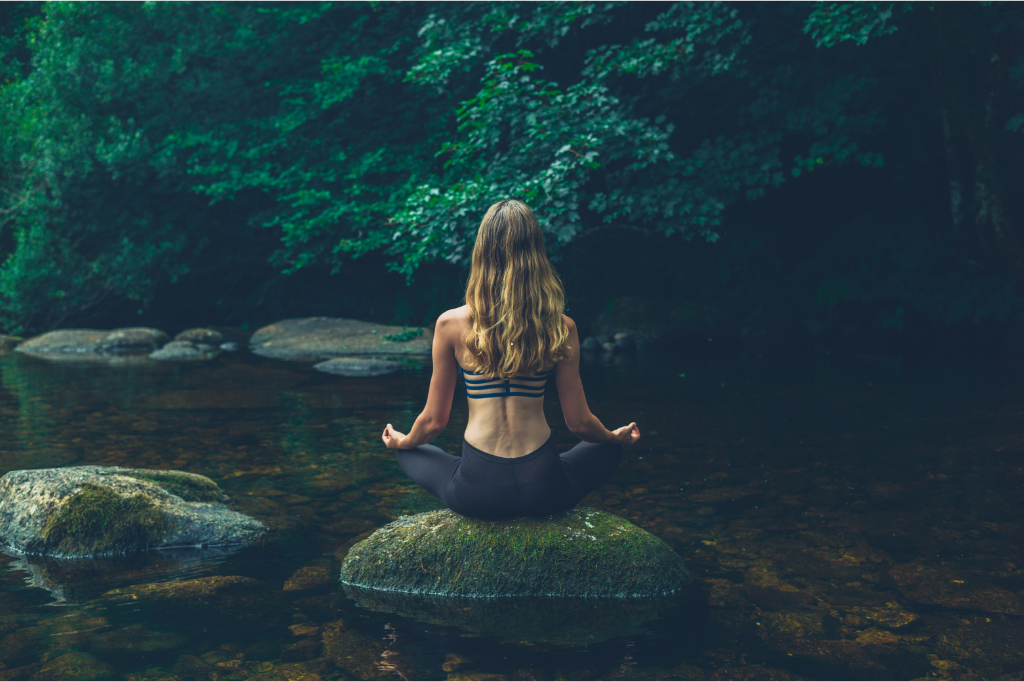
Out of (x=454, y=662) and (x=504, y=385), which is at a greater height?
(x=504, y=385)

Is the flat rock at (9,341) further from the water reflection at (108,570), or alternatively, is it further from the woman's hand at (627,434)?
the woman's hand at (627,434)

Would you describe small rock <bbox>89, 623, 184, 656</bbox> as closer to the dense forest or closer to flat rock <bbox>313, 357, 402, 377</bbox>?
the dense forest

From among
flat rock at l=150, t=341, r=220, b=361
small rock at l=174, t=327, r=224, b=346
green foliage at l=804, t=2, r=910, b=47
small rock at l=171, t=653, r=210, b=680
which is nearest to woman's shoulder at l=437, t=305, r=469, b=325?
small rock at l=171, t=653, r=210, b=680

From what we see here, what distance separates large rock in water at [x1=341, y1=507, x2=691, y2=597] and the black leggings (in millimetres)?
126

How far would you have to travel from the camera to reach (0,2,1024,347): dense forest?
504 inches

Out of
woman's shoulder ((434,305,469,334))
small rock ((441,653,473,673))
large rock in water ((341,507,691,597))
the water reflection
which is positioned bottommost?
small rock ((441,653,473,673))

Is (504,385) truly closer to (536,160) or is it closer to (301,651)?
(301,651)

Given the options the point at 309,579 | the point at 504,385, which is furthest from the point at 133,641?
the point at 504,385

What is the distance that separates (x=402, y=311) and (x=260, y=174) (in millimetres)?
4622

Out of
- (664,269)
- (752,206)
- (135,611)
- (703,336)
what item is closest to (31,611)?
(135,611)

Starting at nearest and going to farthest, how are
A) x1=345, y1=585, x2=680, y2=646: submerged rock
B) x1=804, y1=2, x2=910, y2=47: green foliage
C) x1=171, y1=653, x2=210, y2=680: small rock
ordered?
x1=171, y1=653, x2=210, y2=680: small rock → x1=345, y1=585, x2=680, y2=646: submerged rock → x1=804, y1=2, x2=910, y2=47: green foliage

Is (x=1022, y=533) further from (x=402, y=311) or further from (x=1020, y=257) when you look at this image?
(x=402, y=311)

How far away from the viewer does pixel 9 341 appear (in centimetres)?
1883

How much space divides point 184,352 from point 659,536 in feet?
44.3
